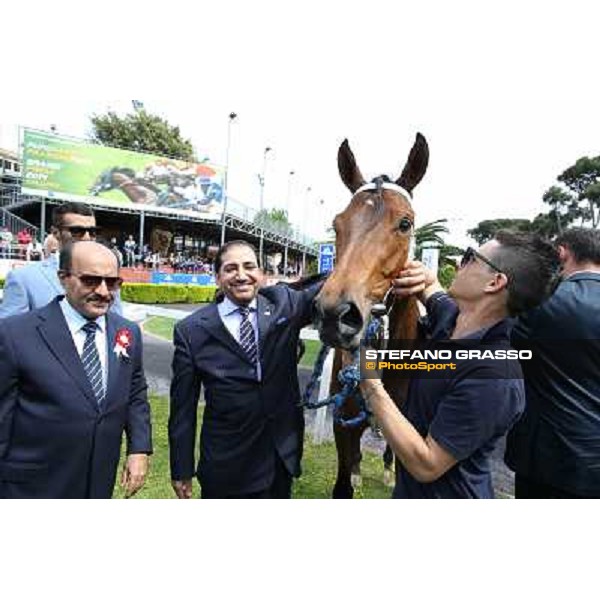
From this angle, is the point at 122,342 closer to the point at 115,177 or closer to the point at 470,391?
the point at 470,391

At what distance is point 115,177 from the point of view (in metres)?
24.5

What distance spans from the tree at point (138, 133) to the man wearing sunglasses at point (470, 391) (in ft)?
115

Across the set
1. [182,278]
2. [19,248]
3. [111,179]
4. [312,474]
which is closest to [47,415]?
[312,474]

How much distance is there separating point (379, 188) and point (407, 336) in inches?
32.0

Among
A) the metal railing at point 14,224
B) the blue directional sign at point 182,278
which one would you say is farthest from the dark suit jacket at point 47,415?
the metal railing at point 14,224

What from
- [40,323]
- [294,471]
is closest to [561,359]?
[294,471]

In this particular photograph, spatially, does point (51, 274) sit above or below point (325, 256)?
below

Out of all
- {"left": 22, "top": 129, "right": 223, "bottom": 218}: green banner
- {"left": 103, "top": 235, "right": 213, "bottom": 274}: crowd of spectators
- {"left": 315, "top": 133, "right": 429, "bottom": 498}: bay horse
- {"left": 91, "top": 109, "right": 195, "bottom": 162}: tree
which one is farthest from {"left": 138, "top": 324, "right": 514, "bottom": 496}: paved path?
{"left": 91, "top": 109, "right": 195, "bottom": 162}: tree

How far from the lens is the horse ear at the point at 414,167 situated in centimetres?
237

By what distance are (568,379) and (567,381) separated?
11 millimetres

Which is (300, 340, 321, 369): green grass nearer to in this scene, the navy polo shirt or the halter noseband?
the halter noseband

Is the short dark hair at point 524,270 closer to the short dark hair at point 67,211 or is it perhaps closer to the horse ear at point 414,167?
the horse ear at point 414,167
